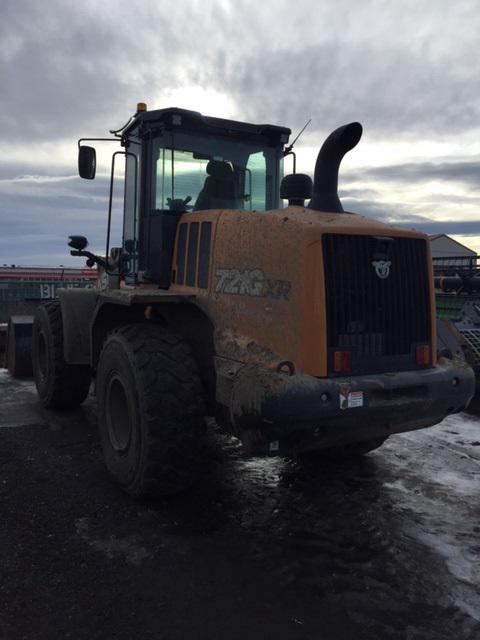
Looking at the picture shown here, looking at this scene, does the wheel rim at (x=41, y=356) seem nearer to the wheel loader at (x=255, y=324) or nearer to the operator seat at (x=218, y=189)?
the wheel loader at (x=255, y=324)

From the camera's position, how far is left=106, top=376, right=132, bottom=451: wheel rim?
14.5 ft

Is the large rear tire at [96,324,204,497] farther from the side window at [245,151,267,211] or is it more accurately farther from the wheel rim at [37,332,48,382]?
the wheel rim at [37,332,48,382]

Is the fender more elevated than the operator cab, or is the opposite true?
the operator cab

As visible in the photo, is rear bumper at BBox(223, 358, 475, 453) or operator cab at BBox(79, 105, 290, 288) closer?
rear bumper at BBox(223, 358, 475, 453)

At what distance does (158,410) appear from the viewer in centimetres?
376

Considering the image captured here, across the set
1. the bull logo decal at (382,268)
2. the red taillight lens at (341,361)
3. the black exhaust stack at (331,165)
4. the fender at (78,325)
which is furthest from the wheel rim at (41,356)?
the bull logo decal at (382,268)

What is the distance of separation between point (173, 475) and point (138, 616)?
1.11 metres

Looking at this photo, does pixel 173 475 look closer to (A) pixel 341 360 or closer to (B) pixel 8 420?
(A) pixel 341 360

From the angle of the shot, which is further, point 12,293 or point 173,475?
point 12,293

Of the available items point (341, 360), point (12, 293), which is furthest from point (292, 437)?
point (12, 293)

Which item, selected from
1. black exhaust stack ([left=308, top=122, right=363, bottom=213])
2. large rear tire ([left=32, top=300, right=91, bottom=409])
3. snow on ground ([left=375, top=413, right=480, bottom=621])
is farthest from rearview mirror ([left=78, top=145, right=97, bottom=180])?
snow on ground ([left=375, top=413, right=480, bottom=621])

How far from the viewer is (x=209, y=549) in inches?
137

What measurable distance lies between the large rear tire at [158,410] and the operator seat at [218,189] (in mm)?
1215

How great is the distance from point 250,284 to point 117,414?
64.3 inches
